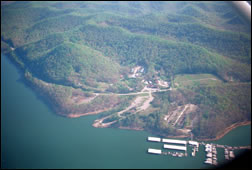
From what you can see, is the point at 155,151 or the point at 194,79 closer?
the point at 155,151

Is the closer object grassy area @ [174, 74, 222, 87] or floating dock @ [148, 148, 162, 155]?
floating dock @ [148, 148, 162, 155]

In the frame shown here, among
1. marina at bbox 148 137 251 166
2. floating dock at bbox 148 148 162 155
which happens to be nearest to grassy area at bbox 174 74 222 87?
marina at bbox 148 137 251 166

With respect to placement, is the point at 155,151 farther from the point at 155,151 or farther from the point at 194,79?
the point at 194,79

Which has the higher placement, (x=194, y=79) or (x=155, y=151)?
(x=194, y=79)

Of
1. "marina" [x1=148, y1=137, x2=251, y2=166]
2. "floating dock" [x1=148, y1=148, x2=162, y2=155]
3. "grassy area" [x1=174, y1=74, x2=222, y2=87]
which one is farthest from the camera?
"grassy area" [x1=174, y1=74, x2=222, y2=87]

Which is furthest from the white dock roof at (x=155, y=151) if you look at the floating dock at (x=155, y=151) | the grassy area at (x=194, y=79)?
the grassy area at (x=194, y=79)

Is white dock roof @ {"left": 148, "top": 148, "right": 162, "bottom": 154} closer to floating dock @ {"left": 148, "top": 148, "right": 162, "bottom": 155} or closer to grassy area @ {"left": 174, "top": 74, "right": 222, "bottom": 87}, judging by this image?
floating dock @ {"left": 148, "top": 148, "right": 162, "bottom": 155}

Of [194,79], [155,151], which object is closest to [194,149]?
[155,151]

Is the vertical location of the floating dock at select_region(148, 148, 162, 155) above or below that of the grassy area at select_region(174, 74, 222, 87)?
below

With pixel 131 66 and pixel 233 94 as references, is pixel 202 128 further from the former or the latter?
pixel 131 66

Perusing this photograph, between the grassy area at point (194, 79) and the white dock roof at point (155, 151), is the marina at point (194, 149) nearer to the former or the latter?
the white dock roof at point (155, 151)

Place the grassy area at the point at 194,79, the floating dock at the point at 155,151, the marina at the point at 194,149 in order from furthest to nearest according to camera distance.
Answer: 1. the grassy area at the point at 194,79
2. the floating dock at the point at 155,151
3. the marina at the point at 194,149

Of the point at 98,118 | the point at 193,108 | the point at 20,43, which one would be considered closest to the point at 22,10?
the point at 20,43
